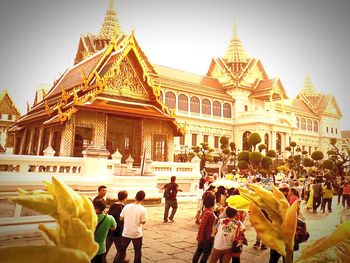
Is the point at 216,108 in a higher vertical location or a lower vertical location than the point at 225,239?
higher

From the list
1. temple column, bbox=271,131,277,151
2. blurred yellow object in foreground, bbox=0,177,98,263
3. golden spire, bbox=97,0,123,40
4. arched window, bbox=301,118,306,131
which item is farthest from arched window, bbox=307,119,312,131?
blurred yellow object in foreground, bbox=0,177,98,263

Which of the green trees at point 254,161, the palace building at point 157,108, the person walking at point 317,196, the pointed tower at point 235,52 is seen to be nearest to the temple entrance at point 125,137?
the palace building at point 157,108

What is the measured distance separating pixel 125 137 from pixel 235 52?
40792mm

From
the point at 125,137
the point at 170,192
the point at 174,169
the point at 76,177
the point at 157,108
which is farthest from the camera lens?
the point at 157,108

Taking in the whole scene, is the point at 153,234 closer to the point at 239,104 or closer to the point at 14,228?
the point at 14,228

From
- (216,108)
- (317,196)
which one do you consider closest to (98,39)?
(216,108)

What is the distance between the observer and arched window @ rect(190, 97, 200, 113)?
39312mm

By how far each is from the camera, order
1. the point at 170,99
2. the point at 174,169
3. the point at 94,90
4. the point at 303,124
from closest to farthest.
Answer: the point at 94,90, the point at 174,169, the point at 170,99, the point at 303,124

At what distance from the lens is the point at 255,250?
580 centimetres

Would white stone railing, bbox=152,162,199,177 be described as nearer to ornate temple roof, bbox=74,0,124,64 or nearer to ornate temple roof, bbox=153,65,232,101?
ornate temple roof, bbox=153,65,232,101

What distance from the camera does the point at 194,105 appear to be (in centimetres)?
3966

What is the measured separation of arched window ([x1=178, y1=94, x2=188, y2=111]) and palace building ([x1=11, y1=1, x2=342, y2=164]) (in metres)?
0.13

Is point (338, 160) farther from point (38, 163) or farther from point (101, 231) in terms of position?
point (101, 231)

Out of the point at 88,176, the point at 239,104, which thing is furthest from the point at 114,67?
the point at 239,104
